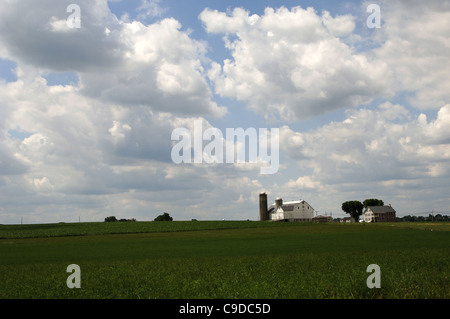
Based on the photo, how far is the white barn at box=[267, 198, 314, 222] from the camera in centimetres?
17938

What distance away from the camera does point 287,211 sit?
18000 centimetres

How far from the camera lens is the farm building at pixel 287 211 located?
180 m

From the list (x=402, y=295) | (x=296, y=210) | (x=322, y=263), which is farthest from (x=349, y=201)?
(x=402, y=295)

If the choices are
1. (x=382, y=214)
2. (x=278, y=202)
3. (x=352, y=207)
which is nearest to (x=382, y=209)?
(x=382, y=214)

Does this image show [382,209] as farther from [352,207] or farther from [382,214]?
[352,207]

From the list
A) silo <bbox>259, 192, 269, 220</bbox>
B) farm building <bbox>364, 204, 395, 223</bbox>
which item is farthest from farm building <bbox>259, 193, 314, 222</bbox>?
farm building <bbox>364, 204, 395, 223</bbox>

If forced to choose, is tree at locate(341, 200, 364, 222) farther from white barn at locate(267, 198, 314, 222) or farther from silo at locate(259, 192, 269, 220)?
silo at locate(259, 192, 269, 220)

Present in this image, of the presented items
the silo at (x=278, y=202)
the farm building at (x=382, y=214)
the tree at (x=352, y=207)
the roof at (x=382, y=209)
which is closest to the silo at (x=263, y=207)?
the silo at (x=278, y=202)

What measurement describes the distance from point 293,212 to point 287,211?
2696 millimetres

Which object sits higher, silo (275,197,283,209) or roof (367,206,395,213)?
silo (275,197,283,209)

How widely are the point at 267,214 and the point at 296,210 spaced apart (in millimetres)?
15748

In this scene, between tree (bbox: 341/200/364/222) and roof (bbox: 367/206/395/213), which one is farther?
tree (bbox: 341/200/364/222)
